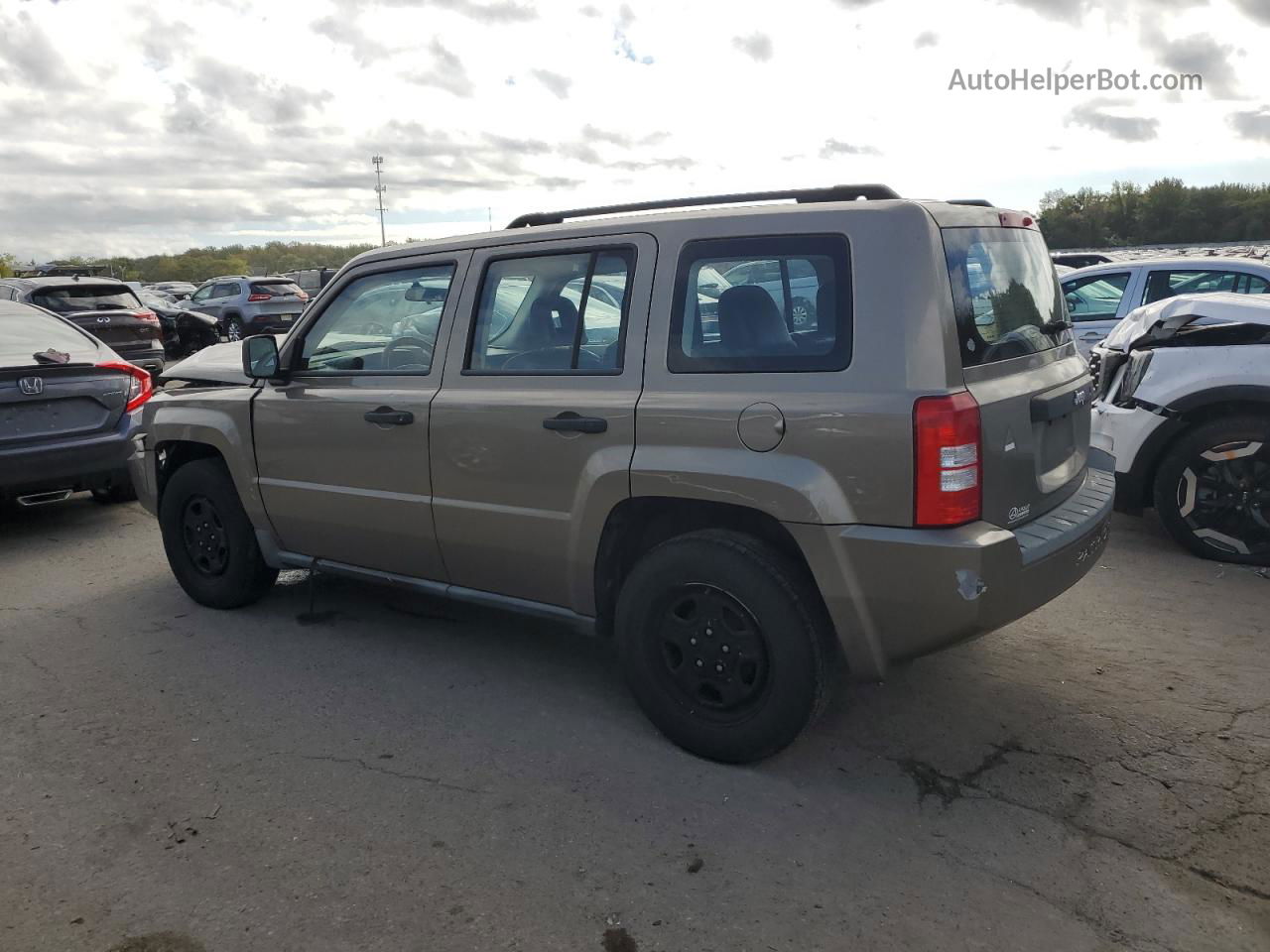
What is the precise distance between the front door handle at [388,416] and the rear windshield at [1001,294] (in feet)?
7.28

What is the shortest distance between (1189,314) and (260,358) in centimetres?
525

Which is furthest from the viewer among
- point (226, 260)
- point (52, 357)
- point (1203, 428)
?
point (226, 260)

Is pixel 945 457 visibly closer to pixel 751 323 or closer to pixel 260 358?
pixel 751 323

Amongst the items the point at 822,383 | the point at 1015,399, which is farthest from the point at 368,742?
the point at 1015,399

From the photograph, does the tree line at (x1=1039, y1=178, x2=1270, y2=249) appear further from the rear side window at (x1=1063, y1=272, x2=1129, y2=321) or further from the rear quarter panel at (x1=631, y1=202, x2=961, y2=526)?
the rear quarter panel at (x1=631, y1=202, x2=961, y2=526)

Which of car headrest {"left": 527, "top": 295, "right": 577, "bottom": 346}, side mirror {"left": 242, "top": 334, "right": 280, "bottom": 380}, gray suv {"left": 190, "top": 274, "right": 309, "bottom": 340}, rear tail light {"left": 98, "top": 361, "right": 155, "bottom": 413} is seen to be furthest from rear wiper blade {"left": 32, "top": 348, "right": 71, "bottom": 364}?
gray suv {"left": 190, "top": 274, "right": 309, "bottom": 340}

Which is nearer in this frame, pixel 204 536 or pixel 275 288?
pixel 204 536

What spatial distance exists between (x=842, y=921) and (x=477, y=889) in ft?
3.33

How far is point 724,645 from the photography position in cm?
341

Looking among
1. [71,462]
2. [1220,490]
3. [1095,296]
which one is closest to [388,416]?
[71,462]

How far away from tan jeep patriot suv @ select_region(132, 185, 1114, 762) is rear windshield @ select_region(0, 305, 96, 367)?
11.0 ft

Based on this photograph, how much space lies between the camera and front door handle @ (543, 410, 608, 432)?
358cm

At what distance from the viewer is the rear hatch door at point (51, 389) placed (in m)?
6.57

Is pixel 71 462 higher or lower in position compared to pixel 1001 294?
lower
